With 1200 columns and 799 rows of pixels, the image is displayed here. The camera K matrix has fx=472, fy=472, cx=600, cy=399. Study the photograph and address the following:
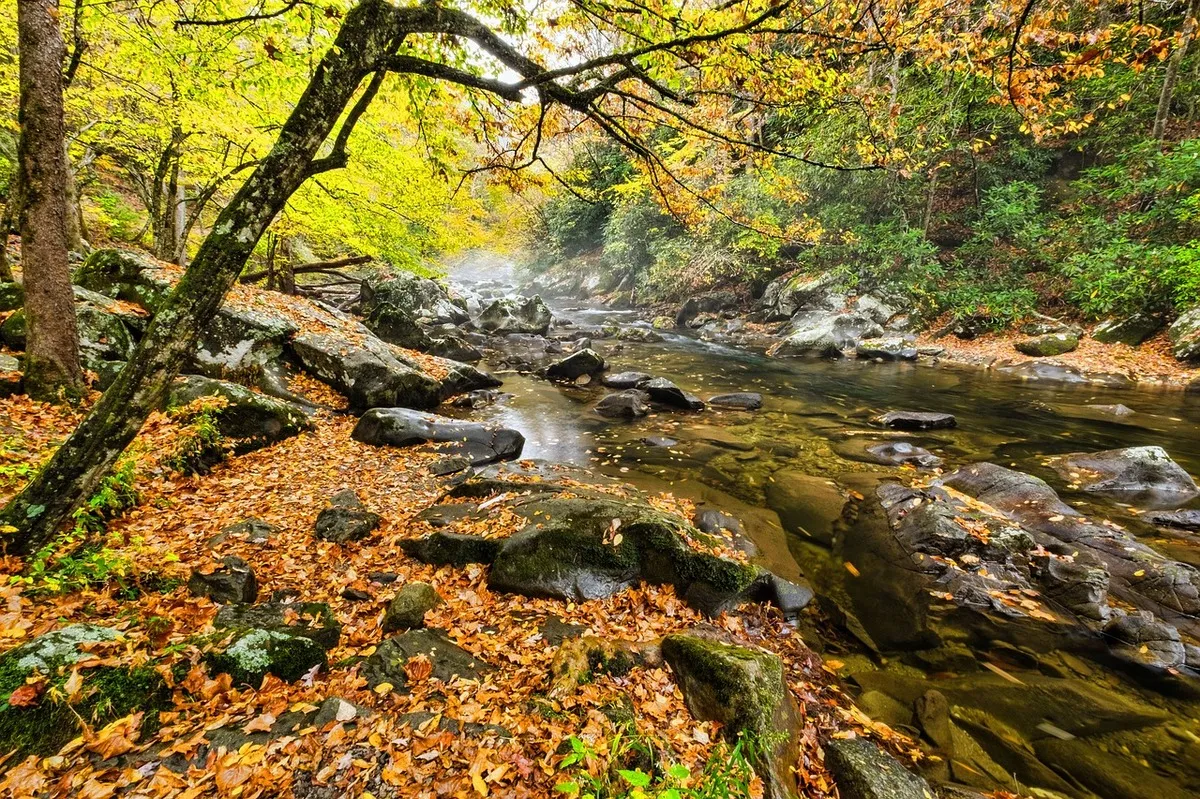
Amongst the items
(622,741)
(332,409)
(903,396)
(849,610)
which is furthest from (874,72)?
(622,741)

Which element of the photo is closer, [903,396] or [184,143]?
[184,143]

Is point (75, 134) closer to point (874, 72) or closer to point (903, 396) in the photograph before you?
point (903, 396)

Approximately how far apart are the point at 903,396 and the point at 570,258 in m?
41.4

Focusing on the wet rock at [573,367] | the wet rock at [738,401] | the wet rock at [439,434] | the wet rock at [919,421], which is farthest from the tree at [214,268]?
the wet rock at [573,367]

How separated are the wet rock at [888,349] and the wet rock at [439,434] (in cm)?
1543

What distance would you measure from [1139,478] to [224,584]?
1182 centimetres

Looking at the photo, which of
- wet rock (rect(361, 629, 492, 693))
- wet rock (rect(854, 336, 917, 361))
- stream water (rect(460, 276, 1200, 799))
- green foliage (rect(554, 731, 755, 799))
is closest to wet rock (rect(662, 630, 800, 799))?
green foliage (rect(554, 731, 755, 799))

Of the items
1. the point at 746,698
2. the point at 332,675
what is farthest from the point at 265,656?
the point at 746,698

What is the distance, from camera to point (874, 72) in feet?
51.9

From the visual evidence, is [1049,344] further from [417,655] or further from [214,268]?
[214,268]

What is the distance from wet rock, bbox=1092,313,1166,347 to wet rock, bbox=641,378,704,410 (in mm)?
13550

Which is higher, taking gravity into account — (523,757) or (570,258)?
(570,258)

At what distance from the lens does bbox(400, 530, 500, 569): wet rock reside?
16.8 ft

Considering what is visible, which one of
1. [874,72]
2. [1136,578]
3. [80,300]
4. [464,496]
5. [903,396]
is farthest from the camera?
[874,72]
